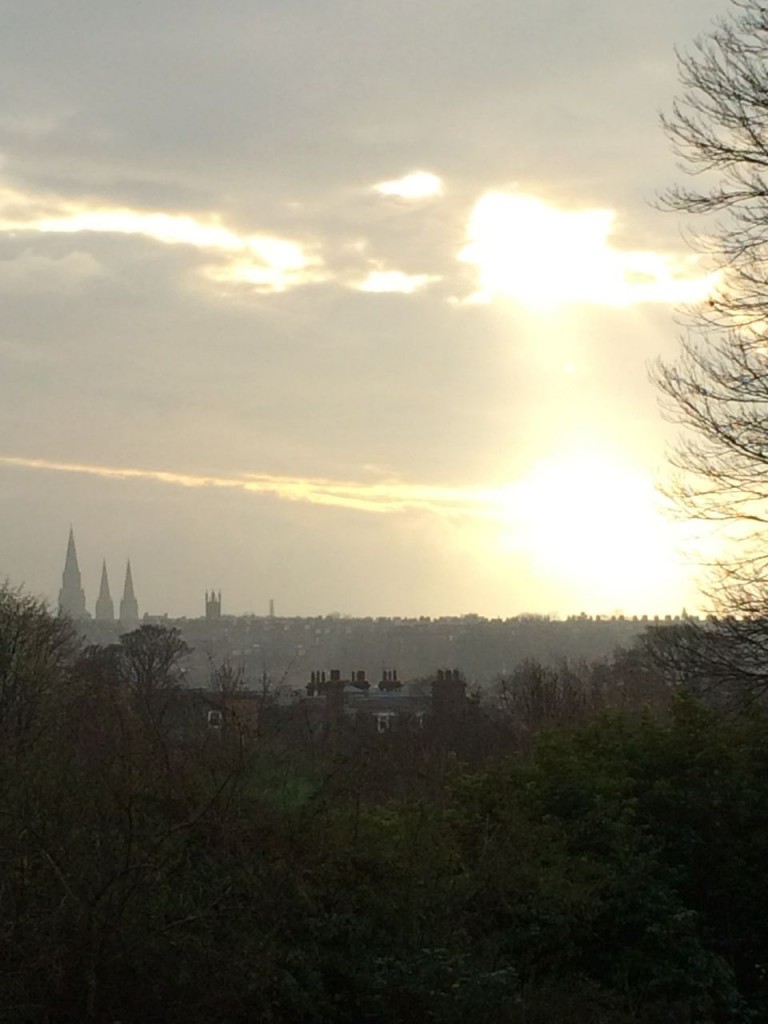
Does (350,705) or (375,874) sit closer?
(375,874)

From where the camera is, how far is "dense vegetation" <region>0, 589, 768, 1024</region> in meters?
8.46

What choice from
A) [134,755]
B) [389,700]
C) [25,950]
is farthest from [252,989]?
[389,700]

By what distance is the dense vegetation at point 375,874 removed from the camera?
333 inches

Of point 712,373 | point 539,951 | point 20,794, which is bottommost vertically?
point 539,951

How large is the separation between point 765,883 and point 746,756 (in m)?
1.48

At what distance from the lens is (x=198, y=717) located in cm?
1180

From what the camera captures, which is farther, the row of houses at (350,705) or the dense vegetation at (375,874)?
the row of houses at (350,705)

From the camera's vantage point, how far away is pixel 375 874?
35.4 ft

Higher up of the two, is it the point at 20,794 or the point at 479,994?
the point at 20,794

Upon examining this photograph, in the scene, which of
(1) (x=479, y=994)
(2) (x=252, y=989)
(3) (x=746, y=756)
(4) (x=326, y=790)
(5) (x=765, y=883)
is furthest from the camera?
(3) (x=746, y=756)

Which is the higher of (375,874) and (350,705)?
(375,874)

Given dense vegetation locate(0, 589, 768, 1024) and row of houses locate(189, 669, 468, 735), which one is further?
row of houses locate(189, 669, 468, 735)

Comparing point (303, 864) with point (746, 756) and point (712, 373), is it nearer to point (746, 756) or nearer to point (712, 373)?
point (746, 756)

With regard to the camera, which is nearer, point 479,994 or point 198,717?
point 479,994
